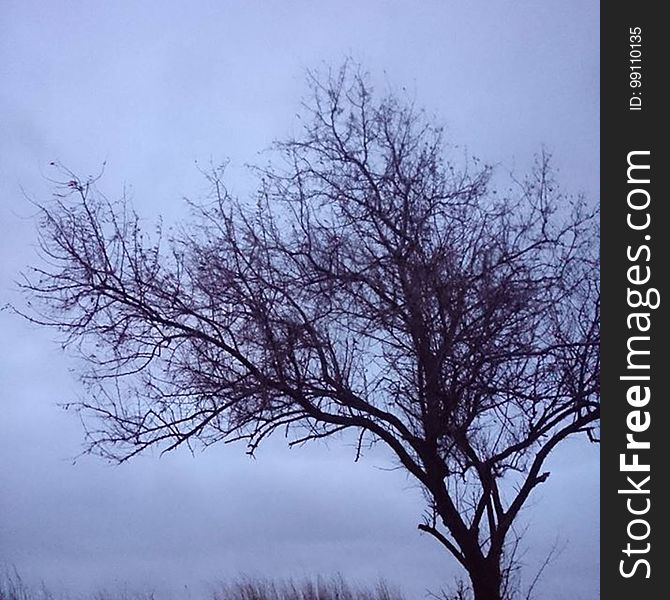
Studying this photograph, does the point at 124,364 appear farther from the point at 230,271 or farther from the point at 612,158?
the point at 612,158

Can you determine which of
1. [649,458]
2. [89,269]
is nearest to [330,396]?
[89,269]

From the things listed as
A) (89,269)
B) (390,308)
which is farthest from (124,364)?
(390,308)

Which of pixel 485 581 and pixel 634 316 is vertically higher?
pixel 634 316

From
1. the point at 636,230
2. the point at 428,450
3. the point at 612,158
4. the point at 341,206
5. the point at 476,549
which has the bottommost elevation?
the point at 476,549

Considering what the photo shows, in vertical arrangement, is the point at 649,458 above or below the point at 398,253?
below

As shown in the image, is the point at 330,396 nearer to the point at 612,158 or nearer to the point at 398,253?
the point at 398,253

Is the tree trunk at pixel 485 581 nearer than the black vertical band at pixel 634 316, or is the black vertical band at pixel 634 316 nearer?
the black vertical band at pixel 634 316

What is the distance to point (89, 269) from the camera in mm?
10945

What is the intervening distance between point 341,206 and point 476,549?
12.9ft

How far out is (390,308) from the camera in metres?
11.0

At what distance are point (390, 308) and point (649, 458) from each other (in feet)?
11.6

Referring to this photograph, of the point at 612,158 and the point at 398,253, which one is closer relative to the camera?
the point at 612,158

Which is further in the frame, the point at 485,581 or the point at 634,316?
the point at 485,581

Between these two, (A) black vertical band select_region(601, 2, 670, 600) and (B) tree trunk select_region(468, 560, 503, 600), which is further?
(B) tree trunk select_region(468, 560, 503, 600)
